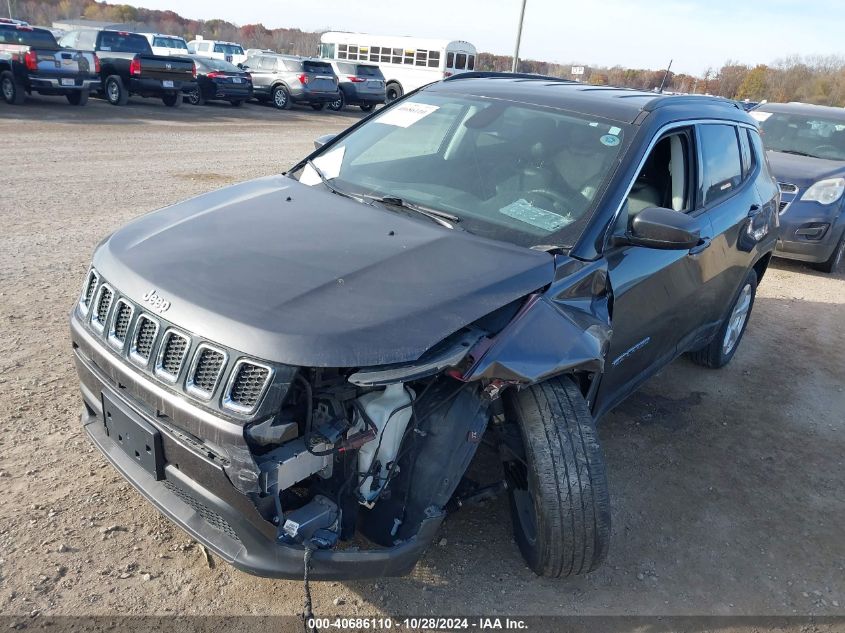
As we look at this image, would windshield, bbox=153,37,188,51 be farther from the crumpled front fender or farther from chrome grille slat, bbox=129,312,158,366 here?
the crumpled front fender

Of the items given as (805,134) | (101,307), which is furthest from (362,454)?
(805,134)

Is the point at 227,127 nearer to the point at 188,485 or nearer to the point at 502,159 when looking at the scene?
the point at 502,159

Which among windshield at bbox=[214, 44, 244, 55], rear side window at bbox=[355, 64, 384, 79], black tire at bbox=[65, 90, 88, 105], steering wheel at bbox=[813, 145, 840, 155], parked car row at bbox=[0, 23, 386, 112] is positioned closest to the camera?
steering wheel at bbox=[813, 145, 840, 155]

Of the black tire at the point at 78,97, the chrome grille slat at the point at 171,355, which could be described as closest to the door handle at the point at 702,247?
the chrome grille slat at the point at 171,355

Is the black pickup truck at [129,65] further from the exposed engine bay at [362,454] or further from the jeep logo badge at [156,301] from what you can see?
the exposed engine bay at [362,454]

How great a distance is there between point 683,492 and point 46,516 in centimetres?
307

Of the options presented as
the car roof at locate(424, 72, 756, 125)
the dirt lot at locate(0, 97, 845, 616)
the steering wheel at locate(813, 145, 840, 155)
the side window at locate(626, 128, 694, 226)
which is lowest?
the dirt lot at locate(0, 97, 845, 616)

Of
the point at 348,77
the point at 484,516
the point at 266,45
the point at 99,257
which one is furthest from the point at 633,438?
the point at 266,45

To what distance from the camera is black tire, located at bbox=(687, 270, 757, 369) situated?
16.4 ft

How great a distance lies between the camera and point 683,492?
3.72m

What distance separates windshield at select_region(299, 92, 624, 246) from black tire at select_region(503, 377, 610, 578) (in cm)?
70

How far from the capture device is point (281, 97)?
23062 millimetres

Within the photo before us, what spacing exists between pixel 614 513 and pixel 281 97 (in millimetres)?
21935

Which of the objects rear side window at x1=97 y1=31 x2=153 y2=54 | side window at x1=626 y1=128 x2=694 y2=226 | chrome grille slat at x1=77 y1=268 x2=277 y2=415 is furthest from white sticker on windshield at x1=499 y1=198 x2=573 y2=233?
rear side window at x1=97 y1=31 x2=153 y2=54
